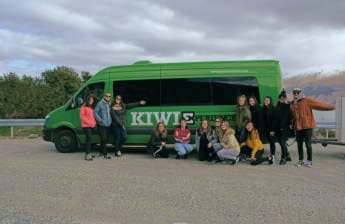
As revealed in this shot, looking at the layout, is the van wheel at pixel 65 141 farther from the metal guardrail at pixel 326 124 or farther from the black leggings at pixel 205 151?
the metal guardrail at pixel 326 124

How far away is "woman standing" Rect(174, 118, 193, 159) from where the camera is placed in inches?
359

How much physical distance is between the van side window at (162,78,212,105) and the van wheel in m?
2.89

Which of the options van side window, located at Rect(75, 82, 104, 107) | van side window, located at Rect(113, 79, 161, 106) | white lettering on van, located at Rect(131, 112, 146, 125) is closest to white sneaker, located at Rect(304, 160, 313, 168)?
van side window, located at Rect(113, 79, 161, 106)

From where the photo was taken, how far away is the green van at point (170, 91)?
9.41 m

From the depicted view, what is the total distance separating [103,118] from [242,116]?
3571 millimetres

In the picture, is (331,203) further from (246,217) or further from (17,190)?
(17,190)

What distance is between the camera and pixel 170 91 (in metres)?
9.80

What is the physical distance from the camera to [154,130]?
9539 millimetres

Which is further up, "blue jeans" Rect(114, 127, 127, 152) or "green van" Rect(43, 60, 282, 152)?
"green van" Rect(43, 60, 282, 152)

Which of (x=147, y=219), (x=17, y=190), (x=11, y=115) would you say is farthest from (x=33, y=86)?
(x=147, y=219)

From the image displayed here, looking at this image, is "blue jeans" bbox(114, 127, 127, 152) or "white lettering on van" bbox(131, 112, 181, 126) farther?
"white lettering on van" bbox(131, 112, 181, 126)

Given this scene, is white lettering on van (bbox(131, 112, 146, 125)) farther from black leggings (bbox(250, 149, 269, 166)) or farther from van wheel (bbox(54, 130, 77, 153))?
black leggings (bbox(250, 149, 269, 166))

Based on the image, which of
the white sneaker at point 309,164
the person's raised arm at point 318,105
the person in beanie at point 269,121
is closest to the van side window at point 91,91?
the person in beanie at point 269,121

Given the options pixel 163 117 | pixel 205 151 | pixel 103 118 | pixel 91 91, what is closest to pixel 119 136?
pixel 103 118
